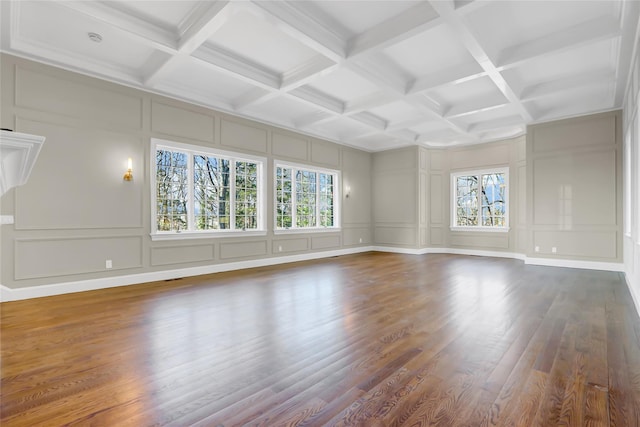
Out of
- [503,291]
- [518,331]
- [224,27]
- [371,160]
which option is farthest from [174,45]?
[371,160]

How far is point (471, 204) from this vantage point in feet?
28.5

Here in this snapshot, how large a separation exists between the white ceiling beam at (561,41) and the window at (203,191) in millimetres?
4594

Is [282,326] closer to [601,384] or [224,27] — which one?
[601,384]

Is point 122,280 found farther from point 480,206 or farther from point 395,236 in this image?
point 480,206

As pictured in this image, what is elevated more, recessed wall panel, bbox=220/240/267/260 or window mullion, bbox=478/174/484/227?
window mullion, bbox=478/174/484/227

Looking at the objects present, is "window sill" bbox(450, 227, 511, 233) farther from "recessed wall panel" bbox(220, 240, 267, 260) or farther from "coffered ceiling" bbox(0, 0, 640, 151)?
"recessed wall panel" bbox(220, 240, 267, 260)

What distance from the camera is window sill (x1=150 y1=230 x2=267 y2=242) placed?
5.15 metres

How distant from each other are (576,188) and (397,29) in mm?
5209

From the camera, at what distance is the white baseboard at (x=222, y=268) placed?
13.2 ft

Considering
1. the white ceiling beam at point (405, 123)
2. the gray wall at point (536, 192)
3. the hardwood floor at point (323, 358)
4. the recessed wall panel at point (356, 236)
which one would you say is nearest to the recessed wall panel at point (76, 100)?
the hardwood floor at point (323, 358)

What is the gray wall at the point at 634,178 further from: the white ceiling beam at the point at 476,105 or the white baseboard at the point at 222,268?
the white ceiling beam at the point at 476,105

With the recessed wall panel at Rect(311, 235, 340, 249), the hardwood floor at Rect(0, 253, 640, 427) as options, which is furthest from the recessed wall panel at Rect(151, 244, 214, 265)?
the recessed wall panel at Rect(311, 235, 340, 249)

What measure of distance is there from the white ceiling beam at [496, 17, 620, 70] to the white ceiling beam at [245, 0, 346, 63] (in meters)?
2.22

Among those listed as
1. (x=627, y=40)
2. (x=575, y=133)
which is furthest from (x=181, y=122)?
(x=575, y=133)
